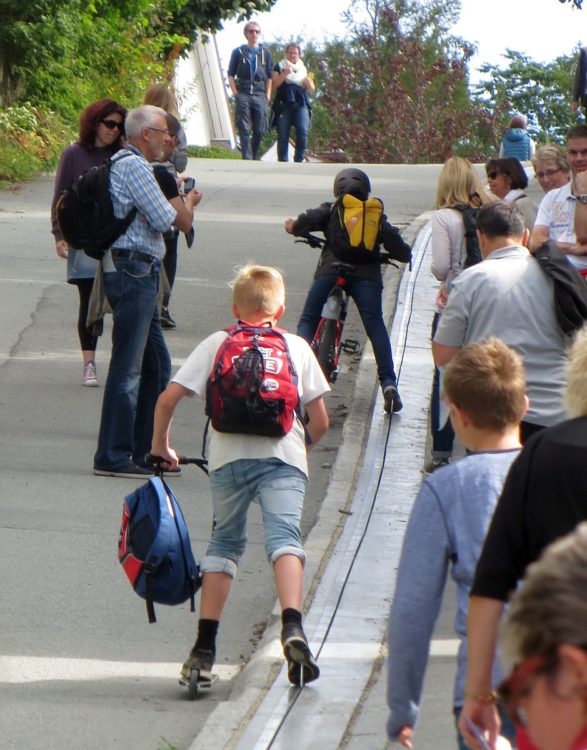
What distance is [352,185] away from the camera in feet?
31.8

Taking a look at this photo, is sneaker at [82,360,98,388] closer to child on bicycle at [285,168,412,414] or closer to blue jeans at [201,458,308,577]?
child on bicycle at [285,168,412,414]

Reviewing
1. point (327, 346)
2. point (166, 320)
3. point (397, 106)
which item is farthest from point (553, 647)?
point (397, 106)

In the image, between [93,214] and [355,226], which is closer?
[93,214]

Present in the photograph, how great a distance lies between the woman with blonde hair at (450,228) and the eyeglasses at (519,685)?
6.26 metres

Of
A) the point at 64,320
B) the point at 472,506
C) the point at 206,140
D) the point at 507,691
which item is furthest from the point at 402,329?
the point at 206,140

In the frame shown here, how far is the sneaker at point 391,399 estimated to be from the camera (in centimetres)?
985

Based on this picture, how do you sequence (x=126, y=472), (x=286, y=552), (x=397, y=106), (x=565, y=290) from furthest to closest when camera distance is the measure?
(x=397, y=106), (x=126, y=472), (x=565, y=290), (x=286, y=552)

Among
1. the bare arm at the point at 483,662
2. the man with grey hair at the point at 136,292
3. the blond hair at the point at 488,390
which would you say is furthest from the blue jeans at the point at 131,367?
the bare arm at the point at 483,662

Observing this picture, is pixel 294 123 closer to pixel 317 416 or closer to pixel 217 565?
pixel 317 416

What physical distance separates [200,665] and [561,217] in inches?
147

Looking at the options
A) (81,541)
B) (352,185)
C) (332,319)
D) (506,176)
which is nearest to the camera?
(81,541)

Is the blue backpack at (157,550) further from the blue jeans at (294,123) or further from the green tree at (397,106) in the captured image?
the green tree at (397,106)

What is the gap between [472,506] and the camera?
143 inches

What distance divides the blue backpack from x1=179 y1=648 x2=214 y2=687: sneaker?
0.21 meters
